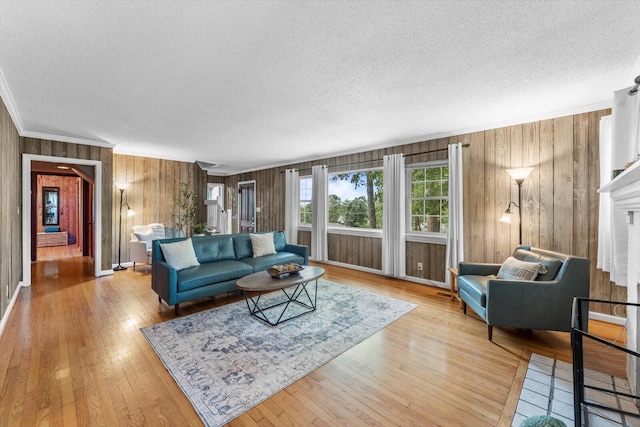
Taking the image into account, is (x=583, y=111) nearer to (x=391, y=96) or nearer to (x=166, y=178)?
(x=391, y=96)

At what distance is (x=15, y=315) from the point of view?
3.08 m

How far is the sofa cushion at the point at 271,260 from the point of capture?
401cm

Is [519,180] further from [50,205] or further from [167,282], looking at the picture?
[50,205]

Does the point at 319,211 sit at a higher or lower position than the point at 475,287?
higher

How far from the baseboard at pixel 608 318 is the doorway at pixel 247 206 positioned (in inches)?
278

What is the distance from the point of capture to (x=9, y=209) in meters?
3.27

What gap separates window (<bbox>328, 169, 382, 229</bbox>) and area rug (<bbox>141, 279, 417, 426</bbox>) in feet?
7.18

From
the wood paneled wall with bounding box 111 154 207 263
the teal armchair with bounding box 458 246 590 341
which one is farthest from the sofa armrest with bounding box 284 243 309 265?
the wood paneled wall with bounding box 111 154 207 263

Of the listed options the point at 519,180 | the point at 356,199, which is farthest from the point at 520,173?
the point at 356,199

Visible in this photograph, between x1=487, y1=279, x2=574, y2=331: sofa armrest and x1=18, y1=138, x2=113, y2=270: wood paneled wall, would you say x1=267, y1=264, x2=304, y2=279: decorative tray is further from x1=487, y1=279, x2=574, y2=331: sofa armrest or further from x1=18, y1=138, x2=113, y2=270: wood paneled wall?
x1=18, y1=138, x2=113, y2=270: wood paneled wall

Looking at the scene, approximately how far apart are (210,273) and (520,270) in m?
3.56

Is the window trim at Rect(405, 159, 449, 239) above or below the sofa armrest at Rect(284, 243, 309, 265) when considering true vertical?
above

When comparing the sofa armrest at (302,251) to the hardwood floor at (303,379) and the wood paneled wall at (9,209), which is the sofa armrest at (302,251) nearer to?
the hardwood floor at (303,379)

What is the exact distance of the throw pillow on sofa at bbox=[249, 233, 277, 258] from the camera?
4500mm
